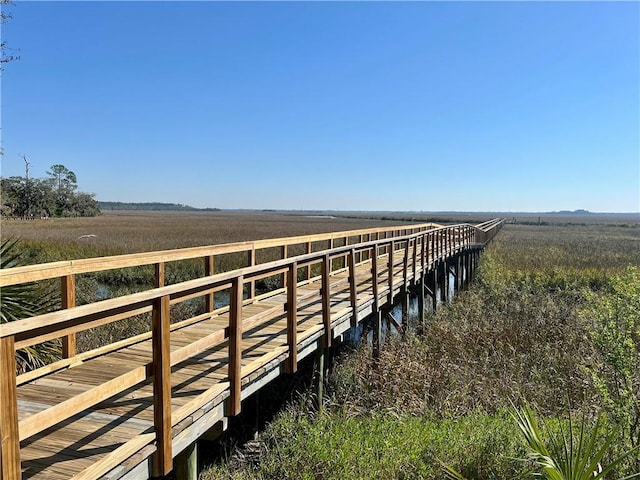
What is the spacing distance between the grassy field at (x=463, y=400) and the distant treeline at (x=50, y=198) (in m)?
50.9

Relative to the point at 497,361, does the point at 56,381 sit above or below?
above

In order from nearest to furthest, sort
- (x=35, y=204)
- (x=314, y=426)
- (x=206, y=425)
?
(x=206, y=425) → (x=314, y=426) → (x=35, y=204)

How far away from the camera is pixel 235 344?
3.77 meters

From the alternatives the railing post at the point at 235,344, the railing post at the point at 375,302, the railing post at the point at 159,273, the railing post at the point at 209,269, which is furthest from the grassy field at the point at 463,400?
the railing post at the point at 159,273

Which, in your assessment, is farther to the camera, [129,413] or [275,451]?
[275,451]

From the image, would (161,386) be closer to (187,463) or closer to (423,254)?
(187,463)

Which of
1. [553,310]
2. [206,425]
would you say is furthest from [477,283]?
[206,425]

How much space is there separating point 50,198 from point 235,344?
80.6 m

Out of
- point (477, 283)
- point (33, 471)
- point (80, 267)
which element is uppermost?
point (80, 267)

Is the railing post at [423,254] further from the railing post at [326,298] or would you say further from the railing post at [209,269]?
the railing post at [209,269]

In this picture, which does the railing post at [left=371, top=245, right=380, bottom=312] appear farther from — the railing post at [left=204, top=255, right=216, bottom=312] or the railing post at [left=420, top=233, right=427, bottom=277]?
the railing post at [left=420, top=233, right=427, bottom=277]

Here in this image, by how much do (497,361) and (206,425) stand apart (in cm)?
625

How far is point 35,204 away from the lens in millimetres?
67062

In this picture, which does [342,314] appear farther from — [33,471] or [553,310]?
[553,310]
